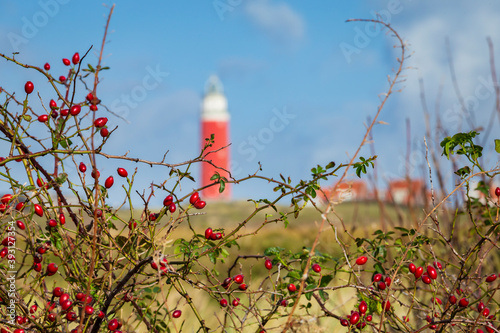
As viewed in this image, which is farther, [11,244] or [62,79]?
[62,79]

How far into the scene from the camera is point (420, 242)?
192cm

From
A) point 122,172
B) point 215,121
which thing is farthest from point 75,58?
point 215,121

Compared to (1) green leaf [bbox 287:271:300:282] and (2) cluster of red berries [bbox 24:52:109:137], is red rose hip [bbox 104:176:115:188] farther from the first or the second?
(1) green leaf [bbox 287:271:300:282]

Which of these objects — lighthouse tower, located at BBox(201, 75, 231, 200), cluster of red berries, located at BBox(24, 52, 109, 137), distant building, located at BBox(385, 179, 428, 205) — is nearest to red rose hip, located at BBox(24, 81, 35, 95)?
cluster of red berries, located at BBox(24, 52, 109, 137)

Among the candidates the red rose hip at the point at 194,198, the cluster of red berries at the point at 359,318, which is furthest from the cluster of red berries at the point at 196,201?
the cluster of red berries at the point at 359,318

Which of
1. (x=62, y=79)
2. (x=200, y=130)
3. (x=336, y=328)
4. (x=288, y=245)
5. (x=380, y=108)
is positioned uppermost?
(x=200, y=130)

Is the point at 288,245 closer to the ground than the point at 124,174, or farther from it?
farther from it

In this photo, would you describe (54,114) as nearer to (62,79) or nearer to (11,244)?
(62,79)

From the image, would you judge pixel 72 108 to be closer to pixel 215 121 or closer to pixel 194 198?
pixel 194 198

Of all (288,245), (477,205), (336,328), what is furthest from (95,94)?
(288,245)

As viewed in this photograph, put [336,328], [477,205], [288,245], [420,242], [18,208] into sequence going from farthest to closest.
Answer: [288,245], [336,328], [477,205], [420,242], [18,208]

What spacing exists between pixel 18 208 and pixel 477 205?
2.25 metres

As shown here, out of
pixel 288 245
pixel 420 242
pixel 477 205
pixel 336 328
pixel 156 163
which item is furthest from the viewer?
pixel 288 245

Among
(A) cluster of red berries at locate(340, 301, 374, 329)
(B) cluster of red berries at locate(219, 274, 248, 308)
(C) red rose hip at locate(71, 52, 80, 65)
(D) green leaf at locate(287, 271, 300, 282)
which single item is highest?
(C) red rose hip at locate(71, 52, 80, 65)
